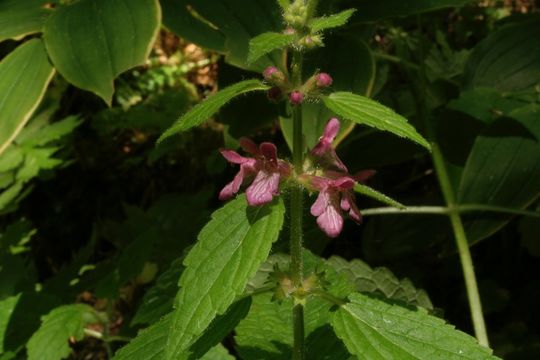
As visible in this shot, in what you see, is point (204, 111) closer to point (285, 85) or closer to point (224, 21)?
point (285, 85)

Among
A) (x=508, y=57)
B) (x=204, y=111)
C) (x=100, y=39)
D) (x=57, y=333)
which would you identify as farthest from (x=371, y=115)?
(x=508, y=57)

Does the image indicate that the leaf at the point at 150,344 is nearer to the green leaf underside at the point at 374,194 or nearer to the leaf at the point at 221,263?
the leaf at the point at 221,263

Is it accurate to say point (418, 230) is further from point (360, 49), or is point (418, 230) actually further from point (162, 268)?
point (162, 268)

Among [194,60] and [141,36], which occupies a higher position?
[141,36]

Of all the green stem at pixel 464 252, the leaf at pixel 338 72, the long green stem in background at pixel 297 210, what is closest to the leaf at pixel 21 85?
the leaf at pixel 338 72

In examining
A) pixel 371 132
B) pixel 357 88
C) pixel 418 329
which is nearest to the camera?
pixel 418 329

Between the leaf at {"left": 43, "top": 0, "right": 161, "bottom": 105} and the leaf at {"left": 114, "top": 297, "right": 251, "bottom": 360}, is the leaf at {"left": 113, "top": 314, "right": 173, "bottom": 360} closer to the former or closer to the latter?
the leaf at {"left": 114, "top": 297, "right": 251, "bottom": 360}

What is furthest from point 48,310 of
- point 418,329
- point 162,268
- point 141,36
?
point 418,329
